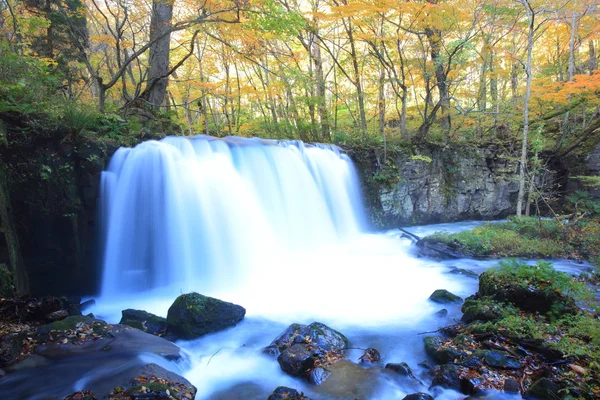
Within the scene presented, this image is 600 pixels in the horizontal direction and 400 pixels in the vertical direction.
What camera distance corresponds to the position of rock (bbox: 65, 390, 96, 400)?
2.87 meters

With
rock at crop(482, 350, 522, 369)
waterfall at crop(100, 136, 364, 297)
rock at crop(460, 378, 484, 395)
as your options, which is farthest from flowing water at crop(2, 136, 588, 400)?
rock at crop(482, 350, 522, 369)

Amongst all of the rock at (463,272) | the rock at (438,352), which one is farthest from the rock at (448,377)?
the rock at (463,272)

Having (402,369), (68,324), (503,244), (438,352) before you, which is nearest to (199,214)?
(68,324)

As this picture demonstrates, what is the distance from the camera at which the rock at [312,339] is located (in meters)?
4.31

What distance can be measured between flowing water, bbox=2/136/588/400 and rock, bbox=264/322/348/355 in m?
0.21

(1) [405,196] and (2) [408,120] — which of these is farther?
(2) [408,120]

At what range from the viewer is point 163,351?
4023 millimetres

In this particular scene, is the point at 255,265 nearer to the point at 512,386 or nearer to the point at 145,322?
the point at 145,322

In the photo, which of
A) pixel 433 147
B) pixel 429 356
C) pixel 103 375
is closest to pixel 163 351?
pixel 103 375

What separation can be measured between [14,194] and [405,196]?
1103 cm

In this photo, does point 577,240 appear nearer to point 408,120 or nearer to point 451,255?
point 451,255

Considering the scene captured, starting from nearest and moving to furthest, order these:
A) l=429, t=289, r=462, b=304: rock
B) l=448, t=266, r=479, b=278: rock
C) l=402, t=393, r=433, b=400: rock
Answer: l=402, t=393, r=433, b=400: rock < l=429, t=289, r=462, b=304: rock < l=448, t=266, r=479, b=278: rock

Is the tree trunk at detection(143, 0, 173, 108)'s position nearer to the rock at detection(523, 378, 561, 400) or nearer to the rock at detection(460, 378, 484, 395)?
the rock at detection(460, 378, 484, 395)

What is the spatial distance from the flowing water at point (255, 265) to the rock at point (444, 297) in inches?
5.3
